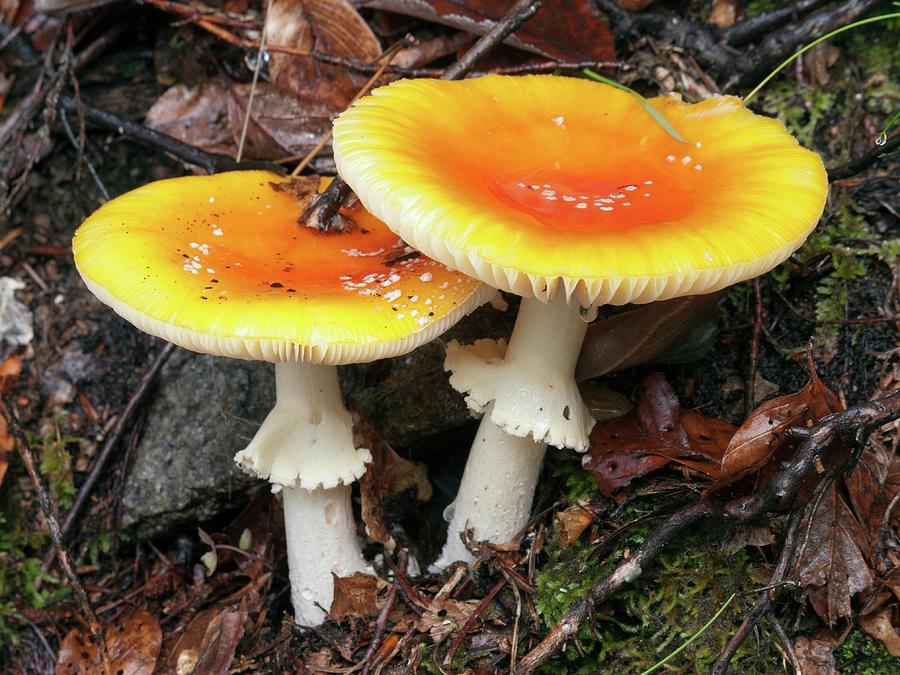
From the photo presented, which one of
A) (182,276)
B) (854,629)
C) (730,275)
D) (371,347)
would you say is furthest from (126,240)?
(854,629)

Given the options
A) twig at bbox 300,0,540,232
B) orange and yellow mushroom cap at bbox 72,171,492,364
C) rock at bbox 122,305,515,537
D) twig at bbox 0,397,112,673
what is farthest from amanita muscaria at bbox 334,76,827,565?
twig at bbox 0,397,112,673

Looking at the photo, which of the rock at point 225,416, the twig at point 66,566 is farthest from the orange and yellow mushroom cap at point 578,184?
the twig at point 66,566

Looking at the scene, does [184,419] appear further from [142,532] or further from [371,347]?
[371,347]

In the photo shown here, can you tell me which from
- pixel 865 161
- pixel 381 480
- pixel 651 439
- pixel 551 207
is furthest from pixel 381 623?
pixel 865 161

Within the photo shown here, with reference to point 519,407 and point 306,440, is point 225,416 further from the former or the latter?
point 519,407

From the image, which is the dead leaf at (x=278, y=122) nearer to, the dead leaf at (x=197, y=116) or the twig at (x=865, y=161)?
the dead leaf at (x=197, y=116)

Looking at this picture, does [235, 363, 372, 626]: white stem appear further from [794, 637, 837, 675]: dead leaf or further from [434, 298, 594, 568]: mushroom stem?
[794, 637, 837, 675]: dead leaf
